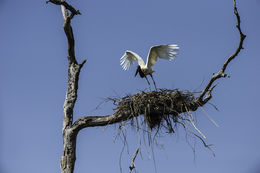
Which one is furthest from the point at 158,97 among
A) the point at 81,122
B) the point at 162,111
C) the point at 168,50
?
the point at 168,50

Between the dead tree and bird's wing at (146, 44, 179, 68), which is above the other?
bird's wing at (146, 44, 179, 68)

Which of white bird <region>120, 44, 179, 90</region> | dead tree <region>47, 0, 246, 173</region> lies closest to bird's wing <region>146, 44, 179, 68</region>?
white bird <region>120, 44, 179, 90</region>

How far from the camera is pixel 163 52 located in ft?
28.8

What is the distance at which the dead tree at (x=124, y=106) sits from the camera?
6344 mm

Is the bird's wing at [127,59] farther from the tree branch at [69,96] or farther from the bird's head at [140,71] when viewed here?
the tree branch at [69,96]

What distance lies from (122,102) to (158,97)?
23.4 inches

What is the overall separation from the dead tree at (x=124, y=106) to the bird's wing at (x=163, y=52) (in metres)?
1.90

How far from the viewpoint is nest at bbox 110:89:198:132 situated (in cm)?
654

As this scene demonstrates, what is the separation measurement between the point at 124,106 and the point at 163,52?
2.54m

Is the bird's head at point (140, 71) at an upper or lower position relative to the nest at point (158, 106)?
upper

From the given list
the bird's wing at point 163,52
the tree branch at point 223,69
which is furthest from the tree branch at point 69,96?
the bird's wing at point 163,52

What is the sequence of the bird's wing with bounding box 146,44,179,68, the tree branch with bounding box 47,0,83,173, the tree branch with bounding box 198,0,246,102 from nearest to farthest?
the tree branch with bounding box 198,0,246,102 < the tree branch with bounding box 47,0,83,173 < the bird's wing with bounding box 146,44,179,68

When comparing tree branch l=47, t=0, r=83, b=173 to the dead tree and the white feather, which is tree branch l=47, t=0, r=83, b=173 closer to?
the dead tree

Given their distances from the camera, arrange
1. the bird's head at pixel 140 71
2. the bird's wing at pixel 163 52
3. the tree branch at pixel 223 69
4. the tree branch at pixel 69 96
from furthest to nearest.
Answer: the bird's head at pixel 140 71
the bird's wing at pixel 163 52
the tree branch at pixel 69 96
the tree branch at pixel 223 69
